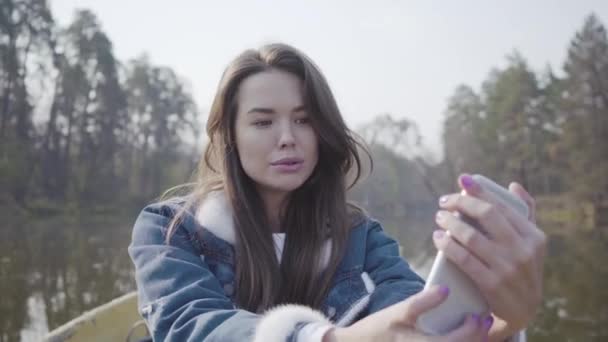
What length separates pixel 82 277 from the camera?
7.20 meters

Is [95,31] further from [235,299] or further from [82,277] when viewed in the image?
[235,299]

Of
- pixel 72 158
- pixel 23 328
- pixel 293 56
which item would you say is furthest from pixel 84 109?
pixel 293 56

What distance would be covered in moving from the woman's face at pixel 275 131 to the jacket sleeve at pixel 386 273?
0.27 m

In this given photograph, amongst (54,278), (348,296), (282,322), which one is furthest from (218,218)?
(54,278)

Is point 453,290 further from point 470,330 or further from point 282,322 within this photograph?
point 282,322

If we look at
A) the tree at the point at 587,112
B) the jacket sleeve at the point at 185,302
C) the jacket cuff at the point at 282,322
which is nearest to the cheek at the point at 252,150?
the jacket sleeve at the point at 185,302

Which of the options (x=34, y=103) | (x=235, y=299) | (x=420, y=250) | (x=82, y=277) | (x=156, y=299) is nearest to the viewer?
(x=156, y=299)

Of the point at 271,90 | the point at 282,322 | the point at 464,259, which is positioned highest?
the point at 271,90

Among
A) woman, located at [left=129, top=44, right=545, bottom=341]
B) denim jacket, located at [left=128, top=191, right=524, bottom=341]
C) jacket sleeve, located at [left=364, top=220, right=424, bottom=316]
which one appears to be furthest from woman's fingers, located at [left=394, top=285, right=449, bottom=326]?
jacket sleeve, located at [left=364, top=220, right=424, bottom=316]

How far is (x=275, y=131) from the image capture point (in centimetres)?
140

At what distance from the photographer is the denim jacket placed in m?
0.88

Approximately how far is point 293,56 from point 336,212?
447mm

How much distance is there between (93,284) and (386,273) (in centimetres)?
611

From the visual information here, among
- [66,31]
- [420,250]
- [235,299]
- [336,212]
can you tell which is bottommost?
[420,250]
